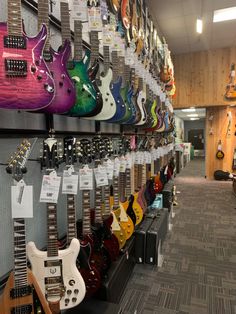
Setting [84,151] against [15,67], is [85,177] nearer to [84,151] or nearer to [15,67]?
[84,151]

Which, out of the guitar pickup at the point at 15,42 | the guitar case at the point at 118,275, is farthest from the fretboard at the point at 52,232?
the guitar pickup at the point at 15,42

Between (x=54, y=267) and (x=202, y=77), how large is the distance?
686 centimetres

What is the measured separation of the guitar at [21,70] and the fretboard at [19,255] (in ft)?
1.60

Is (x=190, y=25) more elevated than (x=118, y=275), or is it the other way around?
(x=190, y=25)

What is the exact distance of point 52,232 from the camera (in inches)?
46.8

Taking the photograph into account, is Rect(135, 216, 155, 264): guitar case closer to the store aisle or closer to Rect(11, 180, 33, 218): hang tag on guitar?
the store aisle

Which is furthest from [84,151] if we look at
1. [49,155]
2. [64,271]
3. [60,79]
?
[64,271]

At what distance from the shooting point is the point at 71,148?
1326mm

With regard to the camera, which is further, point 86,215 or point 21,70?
point 86,215

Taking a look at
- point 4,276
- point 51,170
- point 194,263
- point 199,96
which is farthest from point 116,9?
point 199,96

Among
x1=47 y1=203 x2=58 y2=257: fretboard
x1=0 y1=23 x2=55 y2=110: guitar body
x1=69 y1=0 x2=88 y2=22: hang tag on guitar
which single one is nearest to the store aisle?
x1=47 y1=203 x2=58 y2=257: fretboard

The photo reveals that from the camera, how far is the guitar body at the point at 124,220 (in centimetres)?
201

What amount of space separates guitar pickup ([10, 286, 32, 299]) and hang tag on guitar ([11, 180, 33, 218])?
0.94 feet

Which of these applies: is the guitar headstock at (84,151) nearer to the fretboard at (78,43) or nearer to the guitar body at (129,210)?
the fretboard at (78,43)
